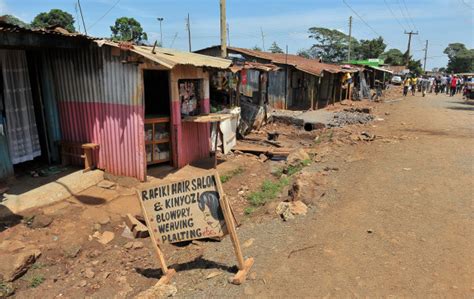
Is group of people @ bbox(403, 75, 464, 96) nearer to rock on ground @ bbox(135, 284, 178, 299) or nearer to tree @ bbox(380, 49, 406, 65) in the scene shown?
tree @ bbox(380, 49, 406, 65)

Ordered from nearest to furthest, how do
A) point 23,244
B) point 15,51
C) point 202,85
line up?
point 23,244 → point 15,51 → point 202,85

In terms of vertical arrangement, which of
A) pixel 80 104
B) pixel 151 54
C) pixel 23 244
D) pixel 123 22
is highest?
pixel 123 22

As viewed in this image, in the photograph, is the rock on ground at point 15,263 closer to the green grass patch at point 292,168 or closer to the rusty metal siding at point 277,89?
the green grass patch at point 292,168

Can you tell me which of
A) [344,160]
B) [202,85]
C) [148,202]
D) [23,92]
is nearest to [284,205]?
[148,202]

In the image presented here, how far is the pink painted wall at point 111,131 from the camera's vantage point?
8094mm

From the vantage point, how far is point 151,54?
7.68 meters

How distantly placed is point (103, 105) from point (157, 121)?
131 cm

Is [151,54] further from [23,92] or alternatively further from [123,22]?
[123,22]

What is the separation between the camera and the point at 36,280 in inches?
200

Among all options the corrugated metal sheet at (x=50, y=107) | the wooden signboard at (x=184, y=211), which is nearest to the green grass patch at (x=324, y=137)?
the corrugated metal sheet at (x=50, y=107)

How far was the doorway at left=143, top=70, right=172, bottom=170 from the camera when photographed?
901cm

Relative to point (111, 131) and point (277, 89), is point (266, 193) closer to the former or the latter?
point (111, 131)

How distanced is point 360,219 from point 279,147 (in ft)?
24.0

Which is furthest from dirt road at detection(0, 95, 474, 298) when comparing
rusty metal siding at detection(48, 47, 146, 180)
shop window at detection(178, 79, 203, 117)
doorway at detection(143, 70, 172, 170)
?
shop window at detection(178, 79, 203, 117)
